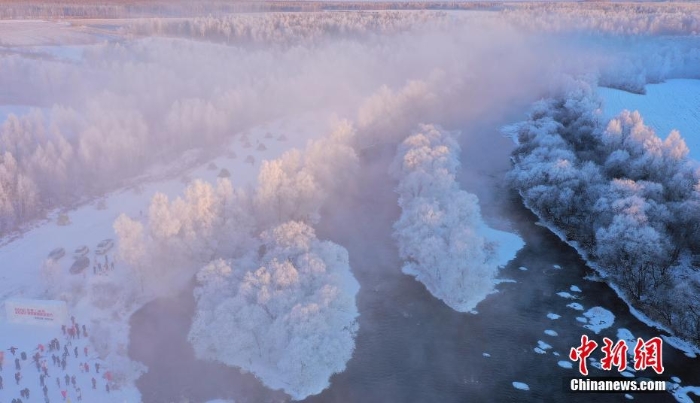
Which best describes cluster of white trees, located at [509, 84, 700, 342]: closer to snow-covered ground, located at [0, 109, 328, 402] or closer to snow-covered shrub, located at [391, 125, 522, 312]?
snow-covered shrub, located at [391, 125, 522, 312]

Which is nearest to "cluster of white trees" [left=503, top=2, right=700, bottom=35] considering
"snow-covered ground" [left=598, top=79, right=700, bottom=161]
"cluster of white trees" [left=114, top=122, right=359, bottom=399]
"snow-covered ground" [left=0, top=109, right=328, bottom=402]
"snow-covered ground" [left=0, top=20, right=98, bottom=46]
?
"snow-covered ground" [left=598, top=79, right=700, bottom=161]

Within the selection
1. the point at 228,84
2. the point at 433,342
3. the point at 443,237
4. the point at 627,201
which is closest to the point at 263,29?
the point at 228,84

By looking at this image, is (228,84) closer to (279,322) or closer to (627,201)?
(279,322)

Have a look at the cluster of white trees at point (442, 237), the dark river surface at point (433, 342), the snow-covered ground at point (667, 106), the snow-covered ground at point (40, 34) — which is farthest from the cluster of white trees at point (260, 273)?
the snow-covered ground at point (40, 34)

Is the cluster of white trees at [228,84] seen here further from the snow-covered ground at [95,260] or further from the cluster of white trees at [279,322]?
the cluster of white trees at [279,322]

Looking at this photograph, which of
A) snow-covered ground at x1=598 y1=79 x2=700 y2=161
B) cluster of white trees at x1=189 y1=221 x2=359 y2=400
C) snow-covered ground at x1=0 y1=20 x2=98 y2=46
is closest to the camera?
cluster of white trees at x1=189 y1=221 x2=359 y2=400

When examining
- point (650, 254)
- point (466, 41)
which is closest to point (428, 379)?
point (650, 254)
